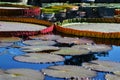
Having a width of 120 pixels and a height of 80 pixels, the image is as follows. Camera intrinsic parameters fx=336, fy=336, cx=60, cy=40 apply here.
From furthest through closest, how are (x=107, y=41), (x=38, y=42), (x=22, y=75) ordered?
1. (x=107, y=41)
2. (x=38, y=42)
3. (x=22, y=75)

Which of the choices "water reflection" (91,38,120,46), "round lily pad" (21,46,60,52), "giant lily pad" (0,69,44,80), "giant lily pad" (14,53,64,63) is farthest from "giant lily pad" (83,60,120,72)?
"water reflection" (91,38,120,46)

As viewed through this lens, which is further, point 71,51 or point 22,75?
point 71,51

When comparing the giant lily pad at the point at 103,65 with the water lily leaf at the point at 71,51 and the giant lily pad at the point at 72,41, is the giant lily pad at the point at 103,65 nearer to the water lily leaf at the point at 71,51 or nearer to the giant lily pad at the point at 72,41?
the water lily leaf at the point at 71,51

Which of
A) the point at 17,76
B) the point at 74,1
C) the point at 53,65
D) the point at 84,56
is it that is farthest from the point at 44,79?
the point at 74,1

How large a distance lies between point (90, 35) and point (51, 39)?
2.33ft

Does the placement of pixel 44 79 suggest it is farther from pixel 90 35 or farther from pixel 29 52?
pixel 90 35

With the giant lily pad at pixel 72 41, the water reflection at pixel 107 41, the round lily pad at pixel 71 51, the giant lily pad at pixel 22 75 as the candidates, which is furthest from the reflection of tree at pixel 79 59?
the water reflection at pixel 107 41

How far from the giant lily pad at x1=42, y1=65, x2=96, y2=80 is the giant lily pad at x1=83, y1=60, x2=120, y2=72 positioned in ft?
0.45

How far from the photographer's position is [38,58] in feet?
11.8

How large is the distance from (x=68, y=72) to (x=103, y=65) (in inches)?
17.9

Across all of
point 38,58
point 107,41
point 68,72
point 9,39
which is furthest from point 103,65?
point 9,39

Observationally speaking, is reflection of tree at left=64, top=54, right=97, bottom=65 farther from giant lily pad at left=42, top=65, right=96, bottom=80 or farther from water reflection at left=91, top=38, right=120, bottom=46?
water reflection at left=91, top=38, right=120, bottom=46

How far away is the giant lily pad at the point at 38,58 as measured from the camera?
3.50 m

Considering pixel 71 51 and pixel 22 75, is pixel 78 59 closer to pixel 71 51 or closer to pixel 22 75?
pixel 71 51
